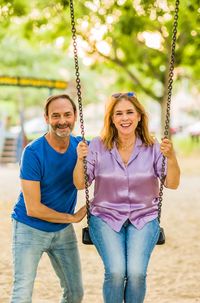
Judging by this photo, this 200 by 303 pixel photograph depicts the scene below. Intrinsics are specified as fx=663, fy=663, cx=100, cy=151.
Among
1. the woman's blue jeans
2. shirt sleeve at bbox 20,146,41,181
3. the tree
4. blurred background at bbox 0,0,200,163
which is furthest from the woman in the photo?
the tree

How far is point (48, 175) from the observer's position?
11.6 feet

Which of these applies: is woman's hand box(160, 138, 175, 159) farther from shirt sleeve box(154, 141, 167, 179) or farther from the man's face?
the man's face

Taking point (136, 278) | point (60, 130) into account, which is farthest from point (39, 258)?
point (60, 130)

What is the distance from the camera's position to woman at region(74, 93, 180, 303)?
11.3ft

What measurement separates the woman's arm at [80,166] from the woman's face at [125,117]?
0.23 meters

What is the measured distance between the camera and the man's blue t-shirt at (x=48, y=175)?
3.51 m

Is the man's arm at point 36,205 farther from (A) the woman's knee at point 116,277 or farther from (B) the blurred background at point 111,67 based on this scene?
(B) the blurred background at point 111,67

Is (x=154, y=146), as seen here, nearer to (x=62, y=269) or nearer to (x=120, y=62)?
(x=62, y=269)

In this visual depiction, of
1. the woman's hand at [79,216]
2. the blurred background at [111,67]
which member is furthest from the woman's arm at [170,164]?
A: the blurred background at [111,67]

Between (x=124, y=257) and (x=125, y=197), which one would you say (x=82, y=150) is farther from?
(x=124, y=257)

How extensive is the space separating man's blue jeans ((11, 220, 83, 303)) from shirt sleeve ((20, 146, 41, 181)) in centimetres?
27

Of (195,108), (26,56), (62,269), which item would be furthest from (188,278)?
(195,108)

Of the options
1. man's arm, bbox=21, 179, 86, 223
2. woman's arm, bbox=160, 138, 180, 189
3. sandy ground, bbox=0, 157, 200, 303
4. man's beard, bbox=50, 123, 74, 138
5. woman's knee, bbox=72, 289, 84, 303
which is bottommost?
sandy ground, bbox=0, 157, 200, 303

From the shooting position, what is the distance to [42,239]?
11.6ft
